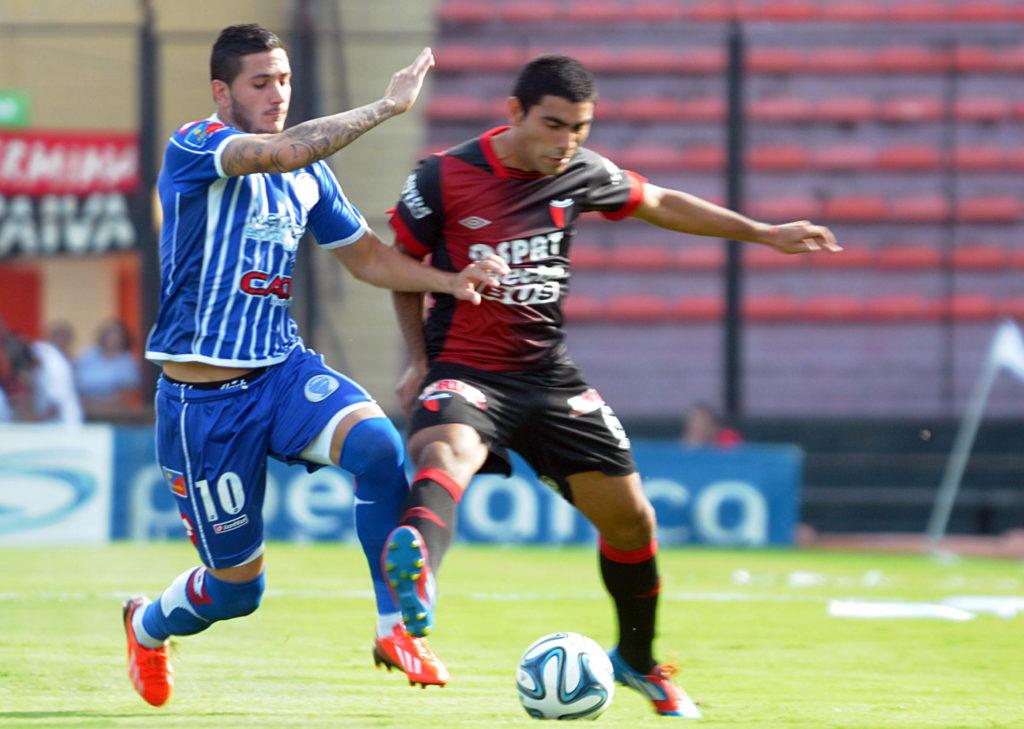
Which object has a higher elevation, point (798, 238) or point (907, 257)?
point (907, 257)

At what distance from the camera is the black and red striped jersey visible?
546 centimetres

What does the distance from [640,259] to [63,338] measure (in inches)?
220

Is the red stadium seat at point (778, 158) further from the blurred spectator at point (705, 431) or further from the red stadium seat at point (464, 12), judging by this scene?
the blurred spectator at point (705, 431)

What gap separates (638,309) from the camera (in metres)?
16.4

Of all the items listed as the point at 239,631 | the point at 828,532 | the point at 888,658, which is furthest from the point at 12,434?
the point at 888,658

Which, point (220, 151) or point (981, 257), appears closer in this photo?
point (220, 151)

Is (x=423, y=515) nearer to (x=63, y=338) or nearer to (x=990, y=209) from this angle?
(x=63, y=338)

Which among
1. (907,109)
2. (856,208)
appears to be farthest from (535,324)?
(907,109)

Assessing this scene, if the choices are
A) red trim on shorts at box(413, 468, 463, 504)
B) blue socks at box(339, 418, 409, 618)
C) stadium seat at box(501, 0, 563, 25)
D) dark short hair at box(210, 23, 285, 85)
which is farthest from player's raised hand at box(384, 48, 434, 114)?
stadium seat at box(501, 0, 563, 25)

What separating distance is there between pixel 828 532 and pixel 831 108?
4984 millimetres

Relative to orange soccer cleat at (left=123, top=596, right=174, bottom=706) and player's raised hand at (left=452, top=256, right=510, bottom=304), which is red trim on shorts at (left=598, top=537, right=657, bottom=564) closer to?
player's raised hand at (left=452, top=256, right=510, bottom=304)

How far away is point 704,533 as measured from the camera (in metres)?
13.2

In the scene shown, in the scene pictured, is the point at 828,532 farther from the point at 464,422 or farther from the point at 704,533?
the point at 464,422

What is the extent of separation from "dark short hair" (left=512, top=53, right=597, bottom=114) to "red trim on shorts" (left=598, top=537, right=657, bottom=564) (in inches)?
57.7
